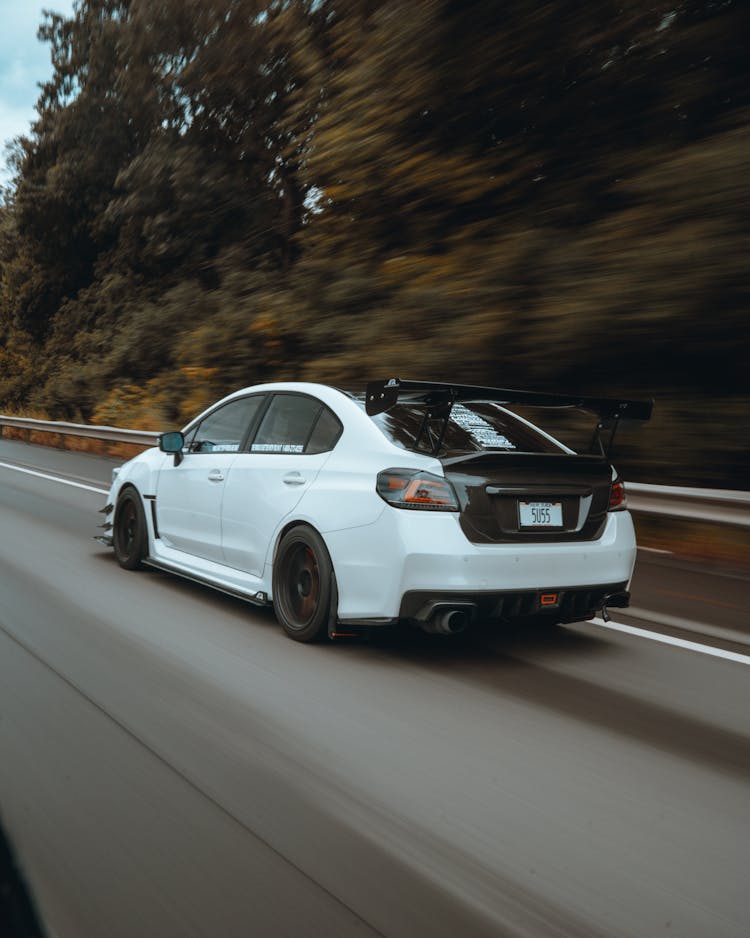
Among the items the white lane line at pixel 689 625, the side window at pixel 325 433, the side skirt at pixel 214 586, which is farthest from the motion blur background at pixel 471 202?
the side skirt at pixel 214 586

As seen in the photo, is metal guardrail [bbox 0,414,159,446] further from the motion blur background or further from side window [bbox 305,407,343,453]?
side window [bbox 305,407,343,453]

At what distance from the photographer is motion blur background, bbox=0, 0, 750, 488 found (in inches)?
344

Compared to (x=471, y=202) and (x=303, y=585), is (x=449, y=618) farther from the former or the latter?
(x=471, y=202)

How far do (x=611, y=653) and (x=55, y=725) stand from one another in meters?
2.97

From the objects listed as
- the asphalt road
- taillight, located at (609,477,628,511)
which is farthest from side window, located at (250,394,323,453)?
taillight, located at (609,477,628,511)

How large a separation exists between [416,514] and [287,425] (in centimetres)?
143

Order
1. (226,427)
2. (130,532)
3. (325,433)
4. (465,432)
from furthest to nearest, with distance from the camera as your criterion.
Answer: (130,532) → (226,427) → (325,433) → (465,432)

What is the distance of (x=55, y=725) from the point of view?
3912 mm

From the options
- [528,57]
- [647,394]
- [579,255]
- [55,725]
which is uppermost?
[528,57]

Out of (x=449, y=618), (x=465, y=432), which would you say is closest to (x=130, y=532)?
(x=465, y=432)

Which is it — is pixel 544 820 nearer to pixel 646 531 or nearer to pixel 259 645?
pixel 259 645

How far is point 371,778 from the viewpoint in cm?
349

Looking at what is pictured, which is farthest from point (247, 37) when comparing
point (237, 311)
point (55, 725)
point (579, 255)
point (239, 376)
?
point (55, 725)

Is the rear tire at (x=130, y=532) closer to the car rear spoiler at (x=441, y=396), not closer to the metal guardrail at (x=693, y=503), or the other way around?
the car rear spoiler at (x=441, y=396)
